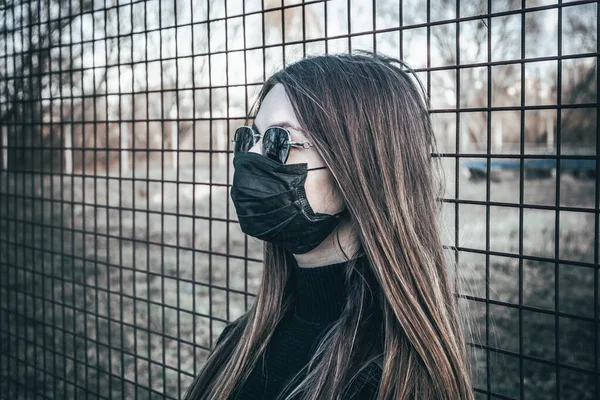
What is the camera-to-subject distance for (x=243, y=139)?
1.81 m

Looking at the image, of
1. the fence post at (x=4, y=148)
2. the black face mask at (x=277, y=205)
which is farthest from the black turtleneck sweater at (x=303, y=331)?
the fence post at (x=4, y=148)

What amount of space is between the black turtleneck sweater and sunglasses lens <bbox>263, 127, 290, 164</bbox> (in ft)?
1.26

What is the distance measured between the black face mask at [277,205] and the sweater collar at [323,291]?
0.09 meters

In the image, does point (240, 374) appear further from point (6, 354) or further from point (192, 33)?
point (6, 354)

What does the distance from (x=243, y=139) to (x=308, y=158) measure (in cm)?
32

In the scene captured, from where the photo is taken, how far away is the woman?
1402 millimetres

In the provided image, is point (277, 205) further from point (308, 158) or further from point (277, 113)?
point (277, 113)

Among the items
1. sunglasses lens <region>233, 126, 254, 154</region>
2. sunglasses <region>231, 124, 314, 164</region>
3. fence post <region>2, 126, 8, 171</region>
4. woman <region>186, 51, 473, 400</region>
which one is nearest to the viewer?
woman <region>186, 51, 473, 400</region>

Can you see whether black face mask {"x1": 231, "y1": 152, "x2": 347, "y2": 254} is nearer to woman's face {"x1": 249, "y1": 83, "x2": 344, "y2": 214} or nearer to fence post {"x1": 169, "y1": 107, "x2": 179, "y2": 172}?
woman's face {"x1": 249, "y1": 83, "x2": 344, "y2": 214}

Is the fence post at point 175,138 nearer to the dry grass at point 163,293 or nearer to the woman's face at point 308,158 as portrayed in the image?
the dry grass at point 163,293

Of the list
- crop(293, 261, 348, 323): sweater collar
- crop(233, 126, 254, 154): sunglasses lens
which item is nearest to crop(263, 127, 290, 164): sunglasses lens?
crop(233, 126, 254, 154): sunglasses lens

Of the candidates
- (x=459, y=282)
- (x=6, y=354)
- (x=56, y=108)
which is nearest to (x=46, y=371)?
(x=6, y=354)

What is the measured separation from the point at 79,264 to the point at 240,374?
6.59 metres

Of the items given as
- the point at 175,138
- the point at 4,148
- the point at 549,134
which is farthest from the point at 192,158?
the point at 549,134
